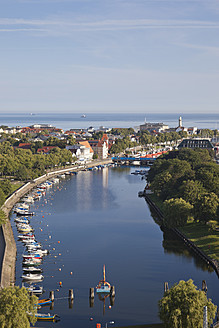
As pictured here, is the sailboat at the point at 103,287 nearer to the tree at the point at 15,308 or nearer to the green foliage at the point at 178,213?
the tree at the point at 15,308

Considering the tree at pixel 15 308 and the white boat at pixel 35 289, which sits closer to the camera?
the tree at pixel 15 308

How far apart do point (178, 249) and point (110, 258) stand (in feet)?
27.0

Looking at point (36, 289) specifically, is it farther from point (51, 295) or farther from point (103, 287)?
point (103, 287)

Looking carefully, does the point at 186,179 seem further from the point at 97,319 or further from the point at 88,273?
the point at 97,319

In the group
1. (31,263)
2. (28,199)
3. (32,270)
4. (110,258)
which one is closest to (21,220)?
(28,199)

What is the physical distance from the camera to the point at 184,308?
3078cm

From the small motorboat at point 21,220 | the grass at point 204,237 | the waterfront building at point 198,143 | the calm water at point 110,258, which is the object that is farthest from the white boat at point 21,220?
the waterfront building at point 198,143

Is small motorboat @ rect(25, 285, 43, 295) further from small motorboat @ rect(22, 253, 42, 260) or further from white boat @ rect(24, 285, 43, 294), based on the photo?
small motorboat @ rect(22, 253, 42, 260)

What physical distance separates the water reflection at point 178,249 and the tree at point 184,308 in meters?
15.6

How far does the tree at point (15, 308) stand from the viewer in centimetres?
2958

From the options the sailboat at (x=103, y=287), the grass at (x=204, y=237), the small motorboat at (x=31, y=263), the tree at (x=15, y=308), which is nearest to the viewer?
the tree at (x=15, y=308)

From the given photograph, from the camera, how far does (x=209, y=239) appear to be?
53.2 metres

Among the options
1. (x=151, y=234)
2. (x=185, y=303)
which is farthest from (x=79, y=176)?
(x=185, y=303)

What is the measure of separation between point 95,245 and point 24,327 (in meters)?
26.0
